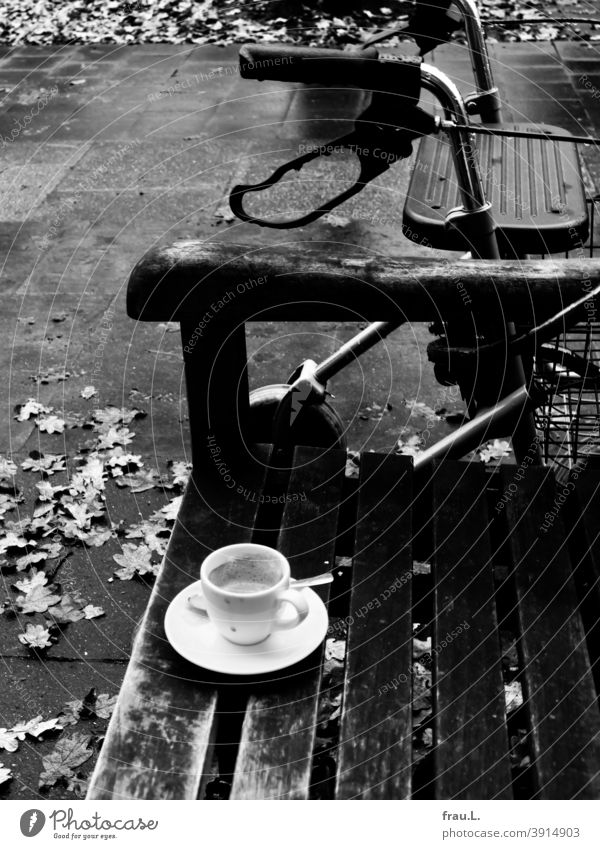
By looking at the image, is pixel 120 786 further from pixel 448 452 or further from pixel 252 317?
pixel 448 452

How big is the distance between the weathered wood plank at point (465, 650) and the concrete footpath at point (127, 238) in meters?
1.31

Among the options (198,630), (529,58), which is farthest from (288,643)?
(529,58)

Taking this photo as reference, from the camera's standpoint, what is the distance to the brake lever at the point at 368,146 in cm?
233

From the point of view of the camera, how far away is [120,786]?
1.59 metres

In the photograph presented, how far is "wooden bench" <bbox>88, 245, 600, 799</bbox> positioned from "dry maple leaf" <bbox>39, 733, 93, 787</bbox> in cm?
43

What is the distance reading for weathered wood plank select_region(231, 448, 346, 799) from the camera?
1.60 metres

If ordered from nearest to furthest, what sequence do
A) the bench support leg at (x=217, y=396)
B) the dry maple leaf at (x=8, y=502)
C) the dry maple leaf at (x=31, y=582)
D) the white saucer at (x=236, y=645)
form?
the white saucer at (x=236, y=645), the bench support leg at (x=217, y=396), the dry maple leaf at (x=31, y=582), the dry maple leaf at (x=8, y=502)

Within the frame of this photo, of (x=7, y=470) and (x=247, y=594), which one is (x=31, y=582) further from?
(x=247, y=594)

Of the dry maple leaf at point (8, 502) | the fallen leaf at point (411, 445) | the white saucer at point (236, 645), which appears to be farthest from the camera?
the fallen leaf at point (411, 445)

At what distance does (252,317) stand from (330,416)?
94 cm

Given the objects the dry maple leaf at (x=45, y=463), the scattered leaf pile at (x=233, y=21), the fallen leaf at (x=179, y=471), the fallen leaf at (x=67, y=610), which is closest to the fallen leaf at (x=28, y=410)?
the dry maple leaf at (x=45, y=463)

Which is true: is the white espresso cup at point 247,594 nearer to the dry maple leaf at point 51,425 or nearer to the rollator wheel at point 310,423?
the rollator wheel at point 310,423

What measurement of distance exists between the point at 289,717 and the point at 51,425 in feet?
9.18

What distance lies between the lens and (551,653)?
1846 millimetres
